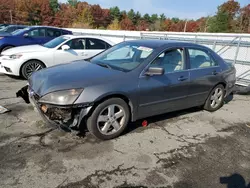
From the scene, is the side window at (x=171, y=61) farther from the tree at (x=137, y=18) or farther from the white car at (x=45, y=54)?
the tree at (x=137, y=18)

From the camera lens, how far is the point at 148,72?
3652 mm

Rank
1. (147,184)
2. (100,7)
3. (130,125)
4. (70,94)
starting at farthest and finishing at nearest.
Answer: (100,7) < (130,125) < (70,94) < (147,184)

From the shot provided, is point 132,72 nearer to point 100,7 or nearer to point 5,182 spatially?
point 5,182

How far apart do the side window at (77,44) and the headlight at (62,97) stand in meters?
4.52

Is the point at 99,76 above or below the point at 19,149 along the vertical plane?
above

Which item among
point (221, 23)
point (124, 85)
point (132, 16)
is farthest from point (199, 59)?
point (132, 16)

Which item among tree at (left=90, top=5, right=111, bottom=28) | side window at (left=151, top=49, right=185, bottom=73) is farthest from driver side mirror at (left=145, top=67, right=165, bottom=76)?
tree at (left=90, top=5, right=111, bottom=28)

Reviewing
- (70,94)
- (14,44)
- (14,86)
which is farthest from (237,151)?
(14,44)

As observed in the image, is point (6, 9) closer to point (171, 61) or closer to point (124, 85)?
point (171, 61)

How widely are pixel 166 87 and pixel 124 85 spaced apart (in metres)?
0.88

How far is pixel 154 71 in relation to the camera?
3582mm

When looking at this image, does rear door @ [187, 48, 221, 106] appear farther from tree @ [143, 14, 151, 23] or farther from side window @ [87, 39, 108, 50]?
tree @ [143, 14, 151, 23]

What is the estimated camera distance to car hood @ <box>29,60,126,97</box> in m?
3.22

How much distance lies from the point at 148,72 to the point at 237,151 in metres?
1.92
